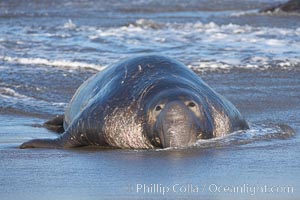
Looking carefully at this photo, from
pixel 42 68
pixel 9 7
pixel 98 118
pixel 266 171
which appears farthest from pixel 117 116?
pixel 9 7

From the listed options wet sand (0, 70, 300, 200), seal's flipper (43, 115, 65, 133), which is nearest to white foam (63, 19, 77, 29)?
seal's flipper (43, 115, 65, 133)

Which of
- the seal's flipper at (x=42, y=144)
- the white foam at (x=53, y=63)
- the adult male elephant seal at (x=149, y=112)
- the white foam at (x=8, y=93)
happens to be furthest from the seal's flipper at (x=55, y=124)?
the white foam at (x=53, y=63)

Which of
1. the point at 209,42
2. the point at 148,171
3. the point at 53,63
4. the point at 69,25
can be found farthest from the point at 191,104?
the point at 69,25

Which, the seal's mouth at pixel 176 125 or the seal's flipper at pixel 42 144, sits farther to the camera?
the seal's flipper at pixel 42 144

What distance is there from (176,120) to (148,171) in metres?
0.67

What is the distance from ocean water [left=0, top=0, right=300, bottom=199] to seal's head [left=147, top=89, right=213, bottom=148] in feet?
0.31

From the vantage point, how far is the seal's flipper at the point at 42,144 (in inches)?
284

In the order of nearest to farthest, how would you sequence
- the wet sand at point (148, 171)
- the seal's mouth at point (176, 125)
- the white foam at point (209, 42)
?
the wet sand at point (148, 171)
the seal's mouth at point (176, 125)
the white foam at point (209, 42)

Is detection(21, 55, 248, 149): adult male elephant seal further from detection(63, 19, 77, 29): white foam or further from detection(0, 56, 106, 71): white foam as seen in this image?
detection(63, 19, 77, 29): white foam

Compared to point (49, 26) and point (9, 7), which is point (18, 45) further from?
point (9, 7)

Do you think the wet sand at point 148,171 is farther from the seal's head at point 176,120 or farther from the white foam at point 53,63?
the white foam at point 53,63

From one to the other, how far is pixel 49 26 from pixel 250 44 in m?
5.60

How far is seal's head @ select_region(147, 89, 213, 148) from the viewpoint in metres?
6.68

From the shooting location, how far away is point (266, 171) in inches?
237
